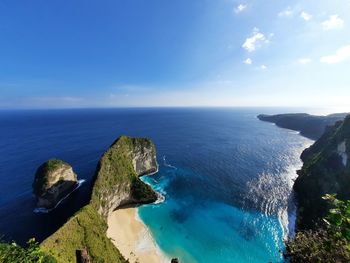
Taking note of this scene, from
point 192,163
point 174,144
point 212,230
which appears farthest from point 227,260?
point 174,144

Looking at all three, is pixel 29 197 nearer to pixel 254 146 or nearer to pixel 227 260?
pixel 227 260

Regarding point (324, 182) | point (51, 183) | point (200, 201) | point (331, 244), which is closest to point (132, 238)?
point (200, 201)

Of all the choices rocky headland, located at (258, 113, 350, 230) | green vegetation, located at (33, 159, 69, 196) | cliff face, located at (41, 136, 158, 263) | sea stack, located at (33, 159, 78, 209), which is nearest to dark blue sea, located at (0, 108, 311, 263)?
sea stack, located at (33, 159, 78, 209)

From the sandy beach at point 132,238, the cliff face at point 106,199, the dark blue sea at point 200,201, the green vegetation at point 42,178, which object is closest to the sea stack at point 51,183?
the green vegetation at point 42,178

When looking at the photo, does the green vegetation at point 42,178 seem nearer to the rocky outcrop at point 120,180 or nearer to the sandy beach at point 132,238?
Result: the rocky outcrop at point 120,180

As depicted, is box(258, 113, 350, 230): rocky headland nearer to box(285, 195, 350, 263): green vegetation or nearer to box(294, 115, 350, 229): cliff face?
box(294, 115, 350, 229): cliff face

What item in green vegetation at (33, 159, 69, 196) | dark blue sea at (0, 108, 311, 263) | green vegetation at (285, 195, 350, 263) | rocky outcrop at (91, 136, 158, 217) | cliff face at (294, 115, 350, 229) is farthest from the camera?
green vegetation at (33, 159, 69, 196)

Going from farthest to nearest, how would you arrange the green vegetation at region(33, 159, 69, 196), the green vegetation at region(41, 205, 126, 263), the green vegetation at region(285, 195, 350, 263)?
1. the green vegetation at region(33, 159, 69, 196)
2. the green vegetation at region(41, 205, 126, 263)
3. the green vegetation at region(285, 195, 350, 263)

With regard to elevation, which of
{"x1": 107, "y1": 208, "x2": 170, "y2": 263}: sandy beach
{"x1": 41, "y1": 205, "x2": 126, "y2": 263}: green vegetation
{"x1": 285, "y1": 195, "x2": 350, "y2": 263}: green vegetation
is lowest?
{"x1": 107, "y1": 208, "x2": 170, "y2": 263}: sandy beach
